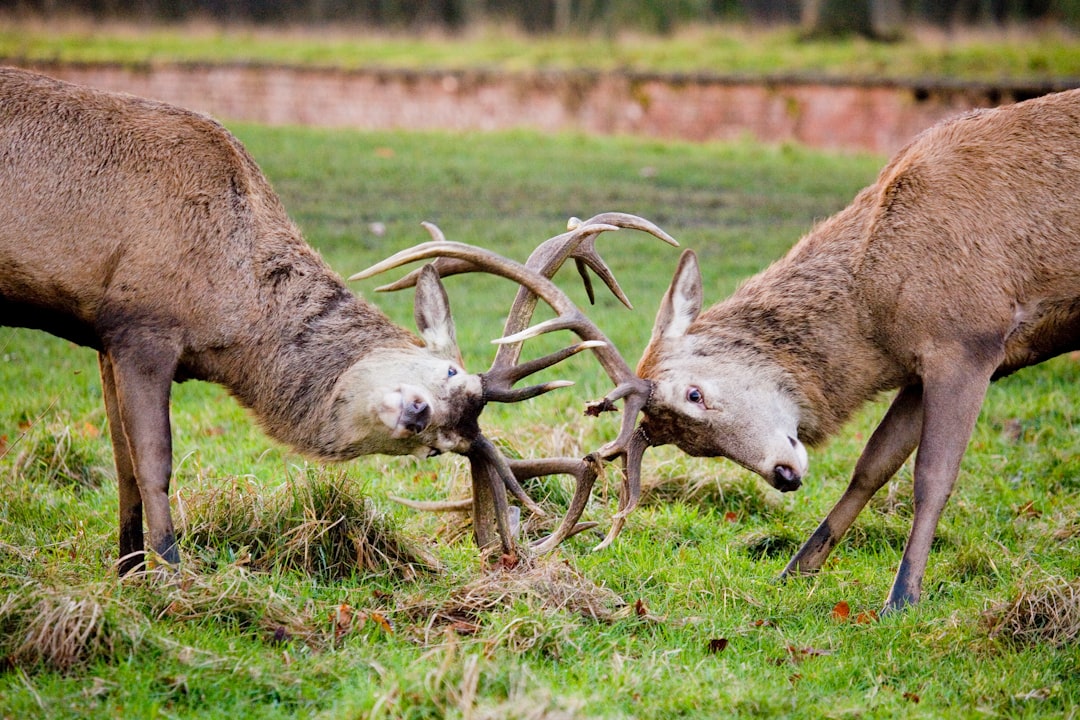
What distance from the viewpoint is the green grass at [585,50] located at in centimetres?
2220

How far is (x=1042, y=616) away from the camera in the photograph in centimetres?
571

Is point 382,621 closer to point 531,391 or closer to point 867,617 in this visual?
point 531,391

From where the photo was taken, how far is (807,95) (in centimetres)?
2078

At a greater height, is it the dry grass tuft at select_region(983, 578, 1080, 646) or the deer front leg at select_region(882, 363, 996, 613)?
the deer front leg at select_region(882, 363, 996, 613)

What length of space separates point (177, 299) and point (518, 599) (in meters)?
2.15

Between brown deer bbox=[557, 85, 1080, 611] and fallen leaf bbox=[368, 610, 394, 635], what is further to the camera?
brown deer bbox=[557, 85, 1080, 611]

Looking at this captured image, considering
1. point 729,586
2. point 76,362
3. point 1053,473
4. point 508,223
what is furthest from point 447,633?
point 508,223

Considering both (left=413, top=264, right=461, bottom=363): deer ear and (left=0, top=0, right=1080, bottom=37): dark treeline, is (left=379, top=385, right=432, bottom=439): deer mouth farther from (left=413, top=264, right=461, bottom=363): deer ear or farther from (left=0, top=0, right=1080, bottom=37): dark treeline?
(left=0, top=0, right=1080, bottom=37): dark treeline

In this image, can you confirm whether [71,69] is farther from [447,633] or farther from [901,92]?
[447,633]

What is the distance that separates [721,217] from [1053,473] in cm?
752

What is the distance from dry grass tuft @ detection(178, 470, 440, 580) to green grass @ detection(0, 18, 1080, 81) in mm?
16301

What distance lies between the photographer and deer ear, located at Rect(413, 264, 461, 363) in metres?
6.44

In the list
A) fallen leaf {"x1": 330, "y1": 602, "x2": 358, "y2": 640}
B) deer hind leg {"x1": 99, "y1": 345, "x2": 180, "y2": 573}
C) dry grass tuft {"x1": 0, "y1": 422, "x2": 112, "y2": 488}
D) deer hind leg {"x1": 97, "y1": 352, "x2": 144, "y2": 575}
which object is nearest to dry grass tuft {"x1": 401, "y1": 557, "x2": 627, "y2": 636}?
fallen leaf {"x1": 330, "y1": 602, "x2": 358, "y2": 640}

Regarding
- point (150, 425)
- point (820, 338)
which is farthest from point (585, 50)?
point (150, 425)
